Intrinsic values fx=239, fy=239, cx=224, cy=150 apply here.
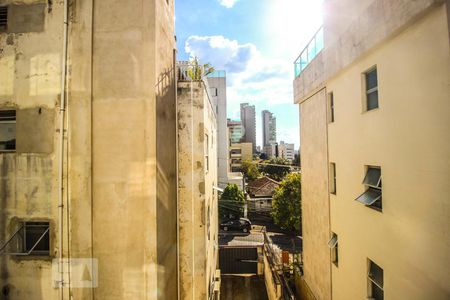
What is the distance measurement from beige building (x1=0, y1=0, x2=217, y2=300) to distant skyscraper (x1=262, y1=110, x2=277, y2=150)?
14149 cm

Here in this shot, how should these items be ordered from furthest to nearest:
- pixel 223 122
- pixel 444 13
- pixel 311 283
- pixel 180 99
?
1. pixel 223 122
2. pixel 311 283
3. pixel 180 99
4. pixel 444 13

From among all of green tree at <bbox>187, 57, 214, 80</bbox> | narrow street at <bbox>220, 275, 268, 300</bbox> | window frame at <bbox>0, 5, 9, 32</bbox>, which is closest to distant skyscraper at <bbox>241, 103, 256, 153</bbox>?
narrow street at <bbox>220, 275, 268, 300</bbox>

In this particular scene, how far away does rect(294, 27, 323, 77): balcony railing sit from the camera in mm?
9656

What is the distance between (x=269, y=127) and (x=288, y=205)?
131 m

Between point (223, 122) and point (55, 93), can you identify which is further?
point (223, 122)

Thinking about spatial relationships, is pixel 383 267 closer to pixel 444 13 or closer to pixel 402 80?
pixel 402 80

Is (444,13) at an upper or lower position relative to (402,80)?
upper

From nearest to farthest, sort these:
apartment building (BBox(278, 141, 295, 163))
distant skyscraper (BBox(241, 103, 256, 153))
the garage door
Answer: the garage door → distant skyscraper (BBox(241, 103, 256, 153)) → apartment building (BBox(278, 141, 295, 163))

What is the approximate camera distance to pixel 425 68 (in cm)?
460

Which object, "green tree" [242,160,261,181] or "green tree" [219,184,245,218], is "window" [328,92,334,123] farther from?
"green tree" [242,160,261,181]

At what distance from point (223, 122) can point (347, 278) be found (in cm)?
3107

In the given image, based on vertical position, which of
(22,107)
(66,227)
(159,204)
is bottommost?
(66,227)

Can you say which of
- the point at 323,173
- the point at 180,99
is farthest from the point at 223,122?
the point at 180,99

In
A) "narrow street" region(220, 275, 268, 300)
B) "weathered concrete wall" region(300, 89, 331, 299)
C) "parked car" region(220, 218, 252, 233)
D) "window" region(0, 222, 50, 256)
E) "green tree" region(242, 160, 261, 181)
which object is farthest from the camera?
"green tree" region(242, 160, 261, 181)
